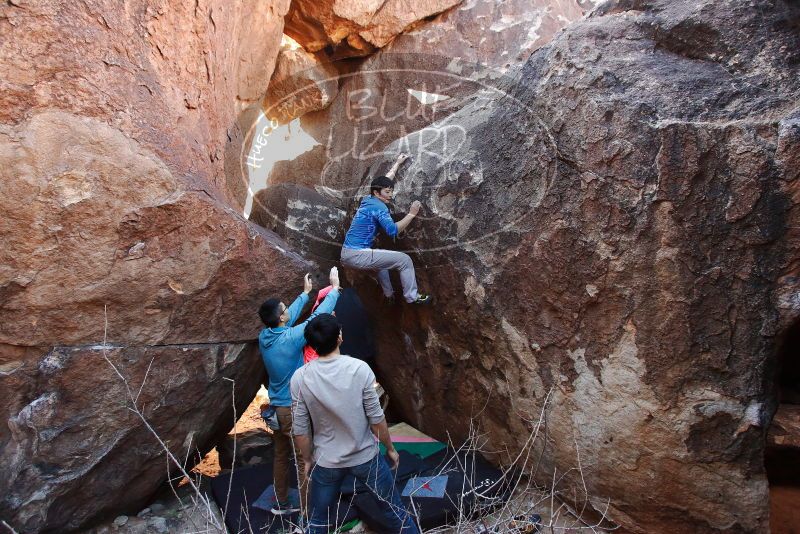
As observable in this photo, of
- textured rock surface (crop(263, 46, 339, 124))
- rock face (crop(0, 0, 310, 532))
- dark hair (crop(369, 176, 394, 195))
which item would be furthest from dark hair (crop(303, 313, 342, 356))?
textured rock surface (crop(263, 46, 339, 124))

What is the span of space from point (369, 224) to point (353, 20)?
351 cm

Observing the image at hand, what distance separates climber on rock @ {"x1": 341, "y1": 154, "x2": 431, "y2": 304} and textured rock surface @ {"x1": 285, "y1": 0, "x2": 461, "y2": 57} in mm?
3267

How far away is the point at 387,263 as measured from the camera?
3.93m

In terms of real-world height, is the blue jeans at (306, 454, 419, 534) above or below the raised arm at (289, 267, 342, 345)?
below

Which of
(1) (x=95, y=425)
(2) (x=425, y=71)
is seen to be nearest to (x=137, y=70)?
(1) (x=95, y=425)

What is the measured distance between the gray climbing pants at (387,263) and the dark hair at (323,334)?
137 centimetres

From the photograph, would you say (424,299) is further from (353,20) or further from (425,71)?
(353,20)

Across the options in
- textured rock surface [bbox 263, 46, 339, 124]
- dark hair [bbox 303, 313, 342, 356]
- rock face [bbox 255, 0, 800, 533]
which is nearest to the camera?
dark hair [bbox 303, 313, 342, 356]

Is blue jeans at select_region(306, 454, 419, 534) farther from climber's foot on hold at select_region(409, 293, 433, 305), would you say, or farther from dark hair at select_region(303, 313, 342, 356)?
climber's foot on hold at select_region(409, 293, 433, 305)

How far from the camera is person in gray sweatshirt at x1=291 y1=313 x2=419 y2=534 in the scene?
8.32ft

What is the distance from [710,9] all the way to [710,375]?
1791 mm

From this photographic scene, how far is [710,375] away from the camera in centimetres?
288

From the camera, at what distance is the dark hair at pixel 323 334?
2516mm

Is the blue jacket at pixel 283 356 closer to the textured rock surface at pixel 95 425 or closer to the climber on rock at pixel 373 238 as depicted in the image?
the textured rock surface at pixel 95 425
